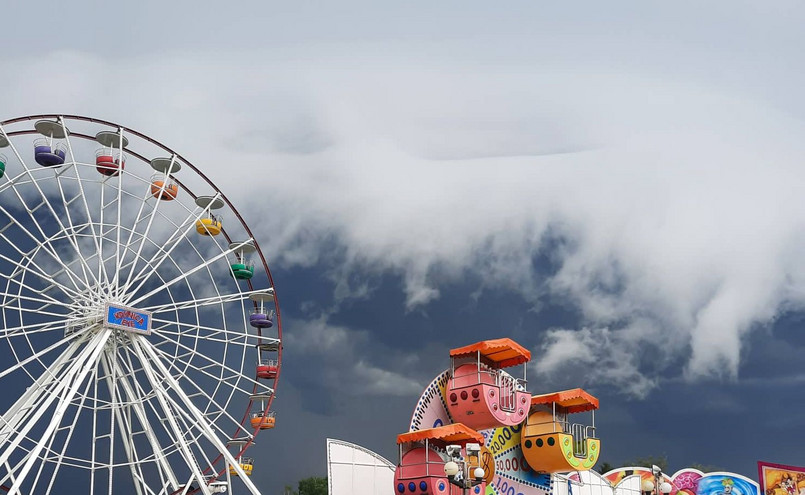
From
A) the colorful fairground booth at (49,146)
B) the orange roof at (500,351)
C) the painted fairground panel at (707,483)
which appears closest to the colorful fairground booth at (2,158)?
the colorful fairground booth at (49,146)

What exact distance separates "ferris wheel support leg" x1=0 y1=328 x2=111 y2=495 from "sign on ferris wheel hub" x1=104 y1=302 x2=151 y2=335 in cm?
27

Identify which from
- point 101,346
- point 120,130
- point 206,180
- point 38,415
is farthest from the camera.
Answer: point 206,180

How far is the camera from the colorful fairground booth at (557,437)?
87.5ft

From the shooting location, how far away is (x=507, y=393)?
2545 cm

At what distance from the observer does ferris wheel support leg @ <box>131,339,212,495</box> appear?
71.6ft

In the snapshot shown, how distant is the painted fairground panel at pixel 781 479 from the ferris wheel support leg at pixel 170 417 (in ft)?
74.1

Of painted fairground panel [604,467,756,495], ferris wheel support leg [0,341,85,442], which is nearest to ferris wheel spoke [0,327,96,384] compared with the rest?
ferris wheel support leg [0,341,85,442]

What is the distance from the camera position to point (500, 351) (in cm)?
2556

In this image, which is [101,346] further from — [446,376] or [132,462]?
[446,376]

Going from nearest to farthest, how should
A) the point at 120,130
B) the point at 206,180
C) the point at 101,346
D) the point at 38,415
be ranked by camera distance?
the point at 38,415 < the point at 101,346 < the point at 120,130 < the point at 206,180

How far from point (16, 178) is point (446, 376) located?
12.5 m

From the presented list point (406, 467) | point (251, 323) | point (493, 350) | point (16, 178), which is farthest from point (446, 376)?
point (16, 178)

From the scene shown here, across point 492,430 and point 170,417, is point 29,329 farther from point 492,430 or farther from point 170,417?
point 492,430

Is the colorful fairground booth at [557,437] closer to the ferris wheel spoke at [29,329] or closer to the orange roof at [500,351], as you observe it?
the orange roof at [500,351]
